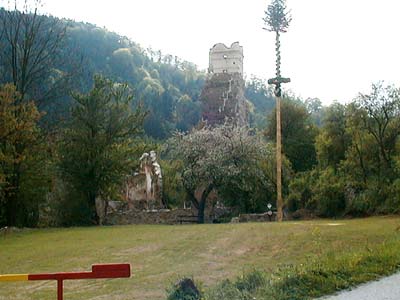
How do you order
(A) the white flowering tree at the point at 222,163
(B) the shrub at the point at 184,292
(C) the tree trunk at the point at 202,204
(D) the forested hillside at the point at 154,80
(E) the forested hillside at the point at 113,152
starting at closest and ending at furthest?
1. (B) the shrub at the point at 184,292
2. (E) the forested hillside at the point at 113,152
3. (A) the white flowering tree at the point at 222,163
4. (C) the tree trunk at the point at 202,204
5. (D) the forested hillside at the point at 154,80

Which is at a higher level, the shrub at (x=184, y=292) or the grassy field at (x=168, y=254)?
the shrub at (x=184, y=292)

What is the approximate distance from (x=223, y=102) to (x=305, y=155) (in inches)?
444

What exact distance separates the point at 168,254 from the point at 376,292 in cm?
934

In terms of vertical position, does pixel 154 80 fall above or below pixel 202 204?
above

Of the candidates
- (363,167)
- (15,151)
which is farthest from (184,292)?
(363,167)

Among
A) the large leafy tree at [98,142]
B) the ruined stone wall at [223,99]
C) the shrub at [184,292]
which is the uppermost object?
the ruined stone wall at [223,99]

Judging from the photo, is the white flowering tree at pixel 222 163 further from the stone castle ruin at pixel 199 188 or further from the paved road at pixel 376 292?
the paved road at pixel 376 292

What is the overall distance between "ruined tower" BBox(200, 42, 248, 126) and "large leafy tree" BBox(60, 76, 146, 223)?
72.1 feet

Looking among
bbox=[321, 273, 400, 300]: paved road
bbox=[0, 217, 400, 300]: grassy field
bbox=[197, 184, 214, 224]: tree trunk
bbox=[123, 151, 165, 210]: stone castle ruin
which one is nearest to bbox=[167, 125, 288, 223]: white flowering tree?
bbox=[197, 184, 214, 224]: tree trunk

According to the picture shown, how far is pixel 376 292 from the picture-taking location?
680 centimetres

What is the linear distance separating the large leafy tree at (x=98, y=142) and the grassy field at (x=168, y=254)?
11.4m

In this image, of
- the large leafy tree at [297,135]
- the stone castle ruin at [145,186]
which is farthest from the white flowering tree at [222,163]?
the large leafy tree at [297,135]

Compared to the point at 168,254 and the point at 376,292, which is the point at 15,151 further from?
the point at 376,292

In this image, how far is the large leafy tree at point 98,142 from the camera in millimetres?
32062
